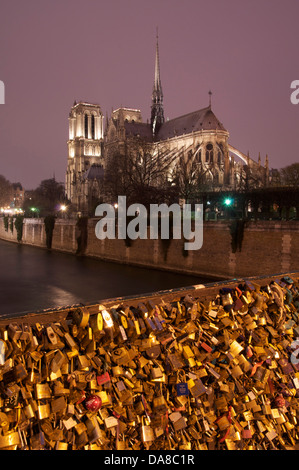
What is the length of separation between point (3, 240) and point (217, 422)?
1900 inches

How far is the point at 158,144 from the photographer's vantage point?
5747cm

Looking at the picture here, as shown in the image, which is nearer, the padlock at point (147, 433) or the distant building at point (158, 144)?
the padlock at point (147, 433)

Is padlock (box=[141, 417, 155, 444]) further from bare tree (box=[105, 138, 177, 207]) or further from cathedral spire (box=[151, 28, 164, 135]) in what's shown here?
cathedral spire (box=[151, 28, 164, 135])

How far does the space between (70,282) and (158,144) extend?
135 ft

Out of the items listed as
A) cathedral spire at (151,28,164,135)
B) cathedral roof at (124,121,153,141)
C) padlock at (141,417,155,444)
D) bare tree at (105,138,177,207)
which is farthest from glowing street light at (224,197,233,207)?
cathedral spire at (151,28,164,135)

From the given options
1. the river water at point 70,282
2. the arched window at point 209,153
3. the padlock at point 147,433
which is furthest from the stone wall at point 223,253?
the arched window at point 209,153

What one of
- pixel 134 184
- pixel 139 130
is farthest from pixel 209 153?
pixel 134 184

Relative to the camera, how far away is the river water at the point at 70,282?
1577cm

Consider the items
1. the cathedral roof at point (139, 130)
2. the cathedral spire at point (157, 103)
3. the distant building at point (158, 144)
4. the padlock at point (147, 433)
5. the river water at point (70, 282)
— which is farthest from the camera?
the cathedral spire at point (157, 103)

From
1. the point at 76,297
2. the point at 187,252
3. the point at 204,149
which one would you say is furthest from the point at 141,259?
the point at 204,149

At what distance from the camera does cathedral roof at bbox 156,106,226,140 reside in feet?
170

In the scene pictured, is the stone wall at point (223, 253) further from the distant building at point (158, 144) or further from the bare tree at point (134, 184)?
the distant building at point (158, 144)

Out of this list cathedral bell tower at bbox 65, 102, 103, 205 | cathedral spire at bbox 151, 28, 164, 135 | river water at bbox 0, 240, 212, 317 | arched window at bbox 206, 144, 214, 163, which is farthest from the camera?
cathedral bell tower at bbox 65, 102, 103, 205
